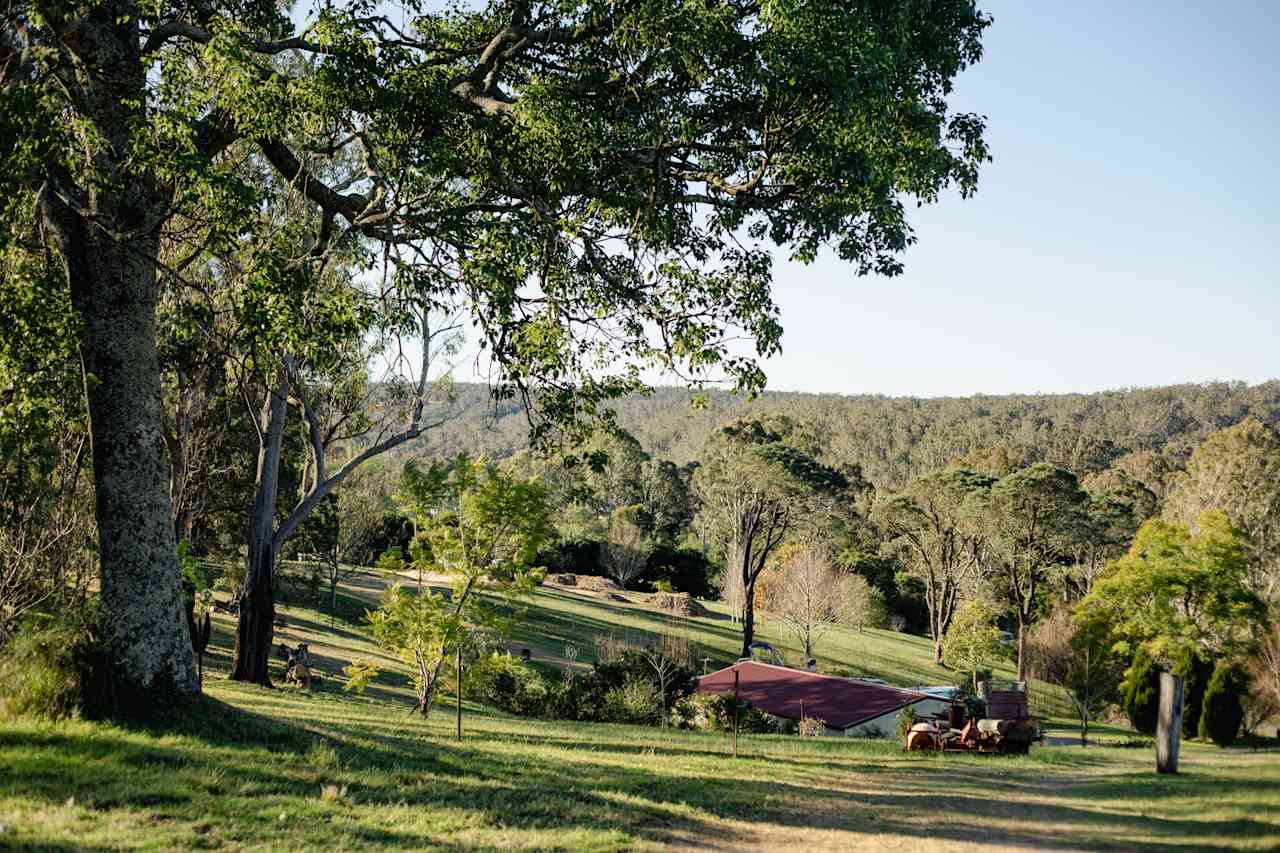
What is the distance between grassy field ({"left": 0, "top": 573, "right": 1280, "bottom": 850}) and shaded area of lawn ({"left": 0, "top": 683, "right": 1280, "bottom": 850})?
0.02 m

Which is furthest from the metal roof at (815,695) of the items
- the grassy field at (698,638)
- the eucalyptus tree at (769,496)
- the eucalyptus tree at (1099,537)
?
the eucalyptus tree at (1099,537)

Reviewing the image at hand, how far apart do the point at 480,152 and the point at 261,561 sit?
12360 millimetres

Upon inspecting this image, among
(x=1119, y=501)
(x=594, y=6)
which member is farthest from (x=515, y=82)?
(x=1119, y=501)

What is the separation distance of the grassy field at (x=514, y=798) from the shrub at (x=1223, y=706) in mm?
11415

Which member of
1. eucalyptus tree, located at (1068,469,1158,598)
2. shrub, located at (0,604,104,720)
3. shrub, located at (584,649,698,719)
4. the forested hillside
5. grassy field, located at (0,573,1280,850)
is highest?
the forested hillside

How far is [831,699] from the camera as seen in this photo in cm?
2833

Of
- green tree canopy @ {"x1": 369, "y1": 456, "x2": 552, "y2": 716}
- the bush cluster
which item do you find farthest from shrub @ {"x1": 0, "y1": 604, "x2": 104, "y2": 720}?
the bush cluster

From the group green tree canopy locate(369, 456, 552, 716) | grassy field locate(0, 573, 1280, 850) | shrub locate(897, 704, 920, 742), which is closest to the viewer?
grassy field locate(0, 573, 1280, 850)

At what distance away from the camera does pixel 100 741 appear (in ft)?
24.7

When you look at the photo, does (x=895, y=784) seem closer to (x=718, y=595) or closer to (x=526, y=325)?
(x=526, y=325)

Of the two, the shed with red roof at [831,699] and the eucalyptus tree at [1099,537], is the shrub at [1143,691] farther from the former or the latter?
the eucalyptus tree at [1099,537]

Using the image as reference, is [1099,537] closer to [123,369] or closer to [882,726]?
[882,726]

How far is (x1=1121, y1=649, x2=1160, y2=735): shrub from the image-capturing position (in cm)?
2692

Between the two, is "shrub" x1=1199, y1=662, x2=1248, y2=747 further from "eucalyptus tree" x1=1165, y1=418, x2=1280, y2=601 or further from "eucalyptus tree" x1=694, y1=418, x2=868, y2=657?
"eucalyptus tree" x1=1165, y1=418, x2=1280, y2=601
